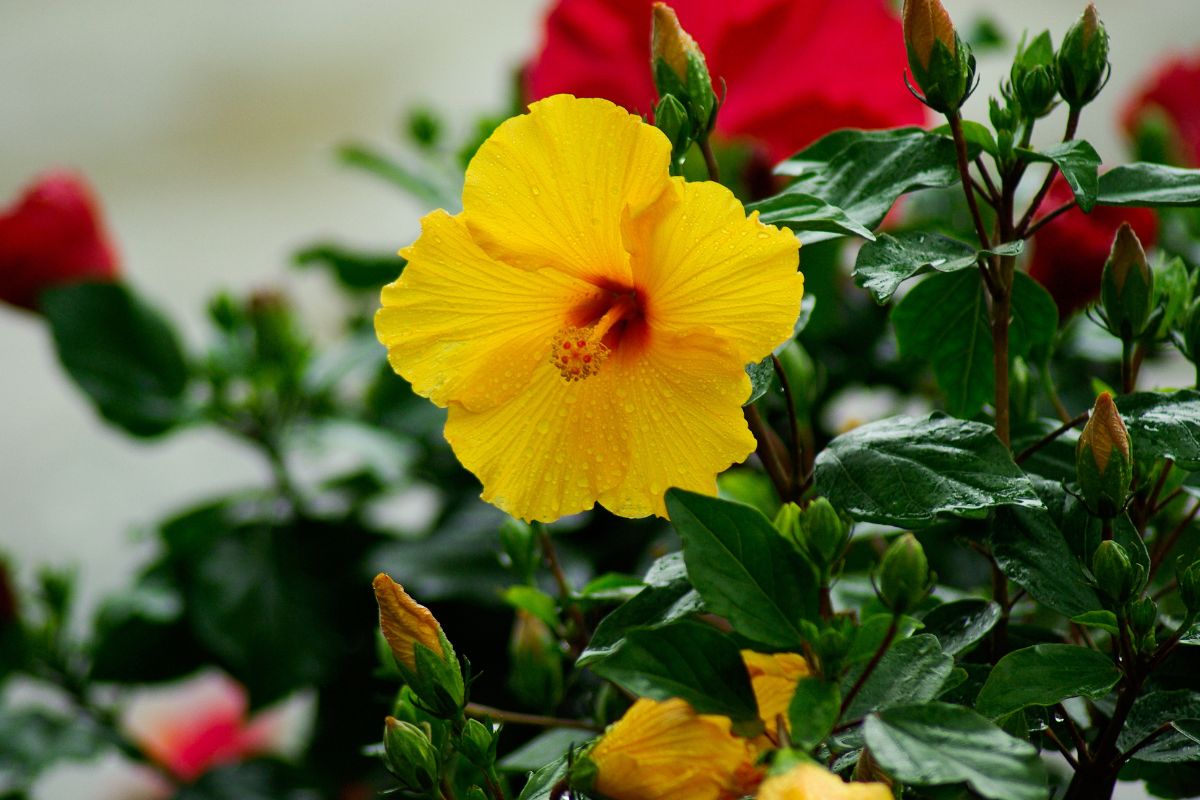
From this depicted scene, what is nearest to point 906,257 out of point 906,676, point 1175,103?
point 906,676

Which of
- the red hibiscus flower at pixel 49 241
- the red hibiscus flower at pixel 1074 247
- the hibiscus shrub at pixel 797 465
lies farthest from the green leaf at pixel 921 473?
the red hibiscus flower at pixel 49 241

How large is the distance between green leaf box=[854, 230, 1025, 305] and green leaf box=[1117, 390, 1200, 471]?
0.26 ft

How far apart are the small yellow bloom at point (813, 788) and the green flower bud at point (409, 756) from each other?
0.15 metres

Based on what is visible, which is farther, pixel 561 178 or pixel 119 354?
pixel 119 354

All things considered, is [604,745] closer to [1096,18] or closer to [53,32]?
[1096,18]

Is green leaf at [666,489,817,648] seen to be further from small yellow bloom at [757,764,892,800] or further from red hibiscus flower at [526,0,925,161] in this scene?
red hibiscus flower at [526,0,925,161]

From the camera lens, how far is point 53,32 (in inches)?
147

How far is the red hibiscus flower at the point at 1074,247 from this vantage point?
2.32ft

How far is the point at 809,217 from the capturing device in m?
0.43

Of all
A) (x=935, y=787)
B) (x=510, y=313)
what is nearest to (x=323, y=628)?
(x=510, y=313)

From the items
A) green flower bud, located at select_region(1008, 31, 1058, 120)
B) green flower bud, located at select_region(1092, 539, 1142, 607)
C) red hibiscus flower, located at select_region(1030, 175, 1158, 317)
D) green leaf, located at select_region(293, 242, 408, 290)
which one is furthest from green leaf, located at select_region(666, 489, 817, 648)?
green leaf, located at select_region(293, 242, 408, 290)

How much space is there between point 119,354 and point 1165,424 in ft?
2.60

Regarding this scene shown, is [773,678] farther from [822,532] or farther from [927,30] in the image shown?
[927,30]

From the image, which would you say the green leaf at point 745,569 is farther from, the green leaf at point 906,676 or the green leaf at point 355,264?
the green leaf at point 355,264
